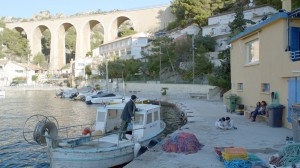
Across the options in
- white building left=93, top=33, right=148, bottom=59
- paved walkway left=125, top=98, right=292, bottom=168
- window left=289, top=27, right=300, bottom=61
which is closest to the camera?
paved walkway left=125, top=98, right=292, bottom=168

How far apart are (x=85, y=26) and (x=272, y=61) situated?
103252 millimetres

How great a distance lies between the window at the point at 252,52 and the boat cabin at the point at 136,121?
7846 millimetres

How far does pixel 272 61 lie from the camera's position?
607 inches

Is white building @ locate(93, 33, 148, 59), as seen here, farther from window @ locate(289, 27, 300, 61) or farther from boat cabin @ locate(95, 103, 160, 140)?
boat cabin @ locate(95, 103, 160, 140)

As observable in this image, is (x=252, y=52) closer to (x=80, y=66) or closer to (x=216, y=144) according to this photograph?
(x=216, y=144)

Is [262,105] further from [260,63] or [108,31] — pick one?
[108,31]

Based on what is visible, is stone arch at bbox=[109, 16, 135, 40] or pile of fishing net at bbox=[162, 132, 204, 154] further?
stone arch at bbox=[109, 16, 135, 40]

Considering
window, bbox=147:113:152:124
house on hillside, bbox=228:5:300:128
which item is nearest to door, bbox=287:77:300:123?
house on hillside, bbox=228:5:300:128

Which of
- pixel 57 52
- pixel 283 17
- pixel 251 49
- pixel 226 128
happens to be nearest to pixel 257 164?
pixel 226 128

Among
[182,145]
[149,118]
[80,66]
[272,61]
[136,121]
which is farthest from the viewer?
[80,66]

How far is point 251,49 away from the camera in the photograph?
19.1m

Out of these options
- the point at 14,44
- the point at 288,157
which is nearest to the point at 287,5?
the point at 288,157

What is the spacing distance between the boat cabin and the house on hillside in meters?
5.95

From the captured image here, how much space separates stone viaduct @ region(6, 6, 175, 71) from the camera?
10162cm
